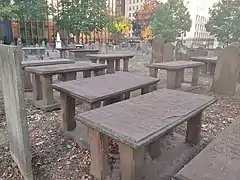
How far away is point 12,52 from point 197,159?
1.81 metres

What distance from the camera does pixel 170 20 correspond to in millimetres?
22875

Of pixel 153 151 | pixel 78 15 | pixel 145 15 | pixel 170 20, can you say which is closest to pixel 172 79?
pixel 153 151

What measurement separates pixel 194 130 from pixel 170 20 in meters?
21.9

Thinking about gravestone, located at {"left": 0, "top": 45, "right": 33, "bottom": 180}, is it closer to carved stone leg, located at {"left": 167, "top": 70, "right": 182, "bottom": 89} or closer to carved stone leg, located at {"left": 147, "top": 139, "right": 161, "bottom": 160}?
carved stone leg, located at {"left": 147, "top": 139, "right": 161, "bottom": 160}

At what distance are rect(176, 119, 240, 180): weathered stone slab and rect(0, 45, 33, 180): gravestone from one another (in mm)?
1581

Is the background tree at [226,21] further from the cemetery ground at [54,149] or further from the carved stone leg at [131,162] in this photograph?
the carved stone leg at [131,162]

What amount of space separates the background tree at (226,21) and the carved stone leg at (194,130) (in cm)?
1949

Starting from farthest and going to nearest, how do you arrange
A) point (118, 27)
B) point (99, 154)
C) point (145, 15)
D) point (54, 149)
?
point (118, 27), point (145, 15), point (54, 149), point (99, 154)

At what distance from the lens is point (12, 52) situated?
1943 mm

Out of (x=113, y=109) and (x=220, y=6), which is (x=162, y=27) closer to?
(x=220, y=6)

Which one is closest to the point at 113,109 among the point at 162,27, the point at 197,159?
the point at 197,159

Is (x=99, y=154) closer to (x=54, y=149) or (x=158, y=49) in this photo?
(x=54, y=149)

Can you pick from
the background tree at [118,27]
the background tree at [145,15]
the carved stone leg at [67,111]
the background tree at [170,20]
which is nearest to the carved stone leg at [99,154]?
the carved stone leg at [67,111]

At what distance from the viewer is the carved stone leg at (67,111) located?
3.29 m
